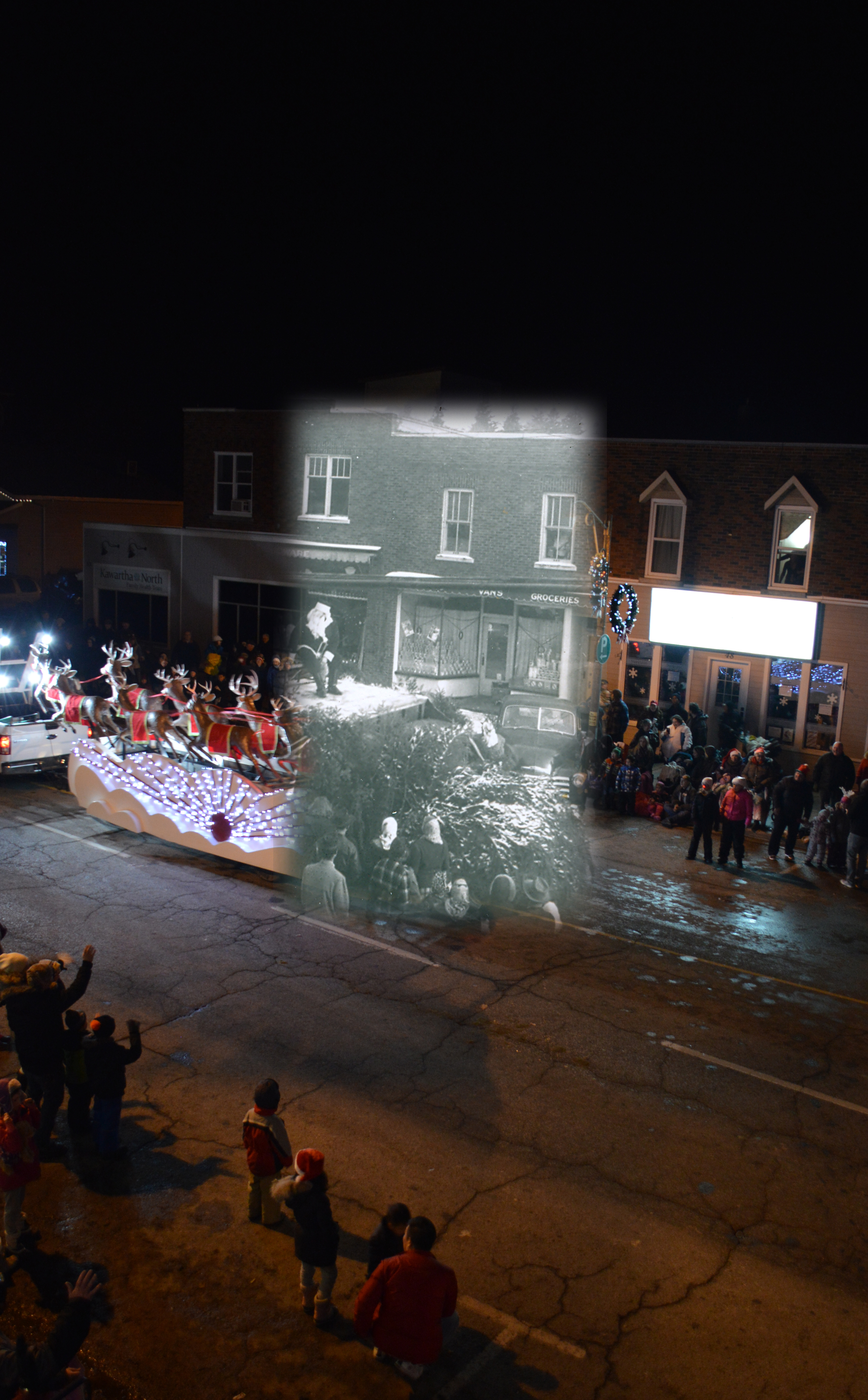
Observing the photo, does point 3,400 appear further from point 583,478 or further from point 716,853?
point 716,853

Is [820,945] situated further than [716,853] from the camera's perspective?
No

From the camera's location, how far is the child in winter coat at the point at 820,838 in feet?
48.4

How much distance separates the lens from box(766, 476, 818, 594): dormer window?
20.5 meters

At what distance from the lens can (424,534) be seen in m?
13.4

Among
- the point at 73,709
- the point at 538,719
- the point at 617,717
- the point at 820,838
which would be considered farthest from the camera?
the point at 617,717

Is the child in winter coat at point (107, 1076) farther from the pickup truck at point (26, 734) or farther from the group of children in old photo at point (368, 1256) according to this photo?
the pickup truck at point (26, 734)

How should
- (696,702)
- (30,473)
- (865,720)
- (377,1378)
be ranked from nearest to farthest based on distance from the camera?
(377,1378)
(865,720)
(696,702)
(30,473)

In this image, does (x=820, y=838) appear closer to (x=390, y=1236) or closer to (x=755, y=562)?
(x=755, y=562)

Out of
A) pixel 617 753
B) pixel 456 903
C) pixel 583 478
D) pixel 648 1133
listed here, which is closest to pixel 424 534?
pixel 583 478

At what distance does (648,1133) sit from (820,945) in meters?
5.24

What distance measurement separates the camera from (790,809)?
50.0ft

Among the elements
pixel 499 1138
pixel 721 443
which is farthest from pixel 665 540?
pixel 499 1138

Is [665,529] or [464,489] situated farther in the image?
[665,529]

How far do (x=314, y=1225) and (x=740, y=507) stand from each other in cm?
1905
